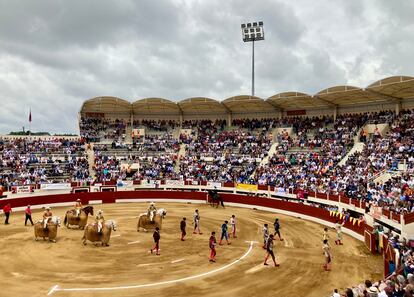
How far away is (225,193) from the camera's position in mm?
39219

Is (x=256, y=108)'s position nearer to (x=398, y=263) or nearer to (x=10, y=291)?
(x=398, y=263)

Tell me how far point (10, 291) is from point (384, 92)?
1570 inches

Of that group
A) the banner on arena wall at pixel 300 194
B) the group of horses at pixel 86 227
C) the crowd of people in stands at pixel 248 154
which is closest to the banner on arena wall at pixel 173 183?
the crowd of people in stands at pixel 248 154

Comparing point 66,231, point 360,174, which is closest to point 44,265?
point 66,231

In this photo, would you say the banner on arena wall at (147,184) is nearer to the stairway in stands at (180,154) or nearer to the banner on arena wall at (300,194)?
the stairway in stands at (180,154)

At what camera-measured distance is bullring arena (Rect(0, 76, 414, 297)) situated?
15328mm

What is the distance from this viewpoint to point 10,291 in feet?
44.2

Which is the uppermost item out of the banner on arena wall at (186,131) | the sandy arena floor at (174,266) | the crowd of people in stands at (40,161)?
the banner on arena wall at (186,131)

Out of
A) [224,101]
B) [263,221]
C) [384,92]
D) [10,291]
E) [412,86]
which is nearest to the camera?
[10,291]

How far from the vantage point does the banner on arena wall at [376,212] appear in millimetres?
24044

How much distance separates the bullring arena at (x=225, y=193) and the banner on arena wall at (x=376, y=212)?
0.07 meters

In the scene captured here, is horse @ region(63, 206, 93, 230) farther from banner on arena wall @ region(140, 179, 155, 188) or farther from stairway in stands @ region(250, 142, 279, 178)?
stairway in stands @ region(250, 142, 279, 178)

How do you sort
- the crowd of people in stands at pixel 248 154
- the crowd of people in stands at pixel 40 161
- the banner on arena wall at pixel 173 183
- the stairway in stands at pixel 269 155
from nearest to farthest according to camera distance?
1. the crowd of people in stands at pixel 248 154
2. the crowd of people in stands at pixel 40 161
3. the banner on arena wall at pixel 173 183
4. the stairway in stands at pixel 269 155

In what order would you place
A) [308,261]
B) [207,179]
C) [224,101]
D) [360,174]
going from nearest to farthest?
[308,261], [360,174], [207,179], [224,101]
